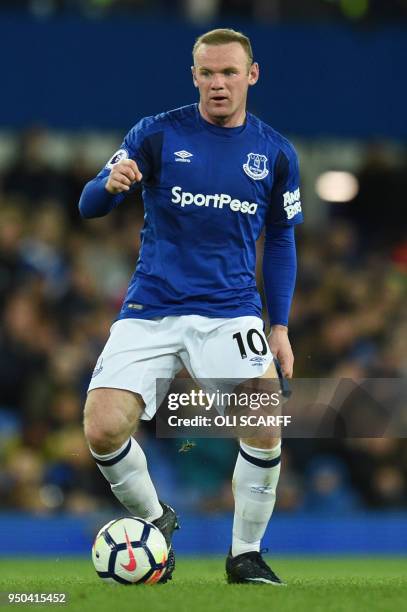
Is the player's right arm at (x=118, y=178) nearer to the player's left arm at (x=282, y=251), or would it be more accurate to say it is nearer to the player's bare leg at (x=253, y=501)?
the player's left arm at (x=282, y=251)

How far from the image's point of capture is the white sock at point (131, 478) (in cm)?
630

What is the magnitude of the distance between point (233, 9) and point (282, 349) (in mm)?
7799

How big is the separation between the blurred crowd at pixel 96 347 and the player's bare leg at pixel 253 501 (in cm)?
430

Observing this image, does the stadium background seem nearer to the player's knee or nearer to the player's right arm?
the player's knee

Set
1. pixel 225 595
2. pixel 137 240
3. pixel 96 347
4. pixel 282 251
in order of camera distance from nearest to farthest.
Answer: pixel 225 595 < pixel 282 251 < pixel 96 347 < pixel 137 240

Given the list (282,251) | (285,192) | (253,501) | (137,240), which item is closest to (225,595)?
(253,501)

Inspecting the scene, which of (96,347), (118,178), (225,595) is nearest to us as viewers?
(225,595)

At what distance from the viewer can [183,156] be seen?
6.38 m

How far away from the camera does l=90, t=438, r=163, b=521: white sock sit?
6.30 metres

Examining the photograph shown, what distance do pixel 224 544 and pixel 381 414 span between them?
66.6 inches

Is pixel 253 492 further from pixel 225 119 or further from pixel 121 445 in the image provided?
pixel 225 119

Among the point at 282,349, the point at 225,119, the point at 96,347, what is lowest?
the point at 96,347

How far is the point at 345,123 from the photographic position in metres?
14.2

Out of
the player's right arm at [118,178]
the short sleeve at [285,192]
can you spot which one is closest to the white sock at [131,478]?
the player's right arm at [118,178]
